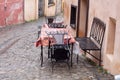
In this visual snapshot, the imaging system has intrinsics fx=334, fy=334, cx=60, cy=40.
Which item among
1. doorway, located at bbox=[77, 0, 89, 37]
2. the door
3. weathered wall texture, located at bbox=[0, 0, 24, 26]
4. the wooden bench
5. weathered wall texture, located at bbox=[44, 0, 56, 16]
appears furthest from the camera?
weathered wall texture, located at bbox=[44, 0, 56, 16]

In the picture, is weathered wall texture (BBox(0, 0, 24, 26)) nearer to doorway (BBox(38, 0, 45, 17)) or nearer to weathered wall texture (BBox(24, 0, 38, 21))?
weathered wall texture (BBox(24, 0, 38, 21))

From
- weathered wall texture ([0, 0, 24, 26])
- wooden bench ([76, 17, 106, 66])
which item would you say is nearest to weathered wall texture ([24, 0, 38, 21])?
weathered wall texture ([0, 0, 24, 26])

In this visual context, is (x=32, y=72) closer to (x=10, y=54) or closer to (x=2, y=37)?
(x=10, y=54)

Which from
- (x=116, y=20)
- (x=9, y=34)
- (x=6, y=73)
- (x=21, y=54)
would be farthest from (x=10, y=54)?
(x=9, y=34)

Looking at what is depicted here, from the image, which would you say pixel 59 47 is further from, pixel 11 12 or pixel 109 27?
pixel 11 12

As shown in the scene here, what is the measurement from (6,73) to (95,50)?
2660 mm

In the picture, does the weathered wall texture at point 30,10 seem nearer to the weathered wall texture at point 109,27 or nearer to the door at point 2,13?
the door at point 2,13

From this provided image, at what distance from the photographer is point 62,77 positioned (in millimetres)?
8508

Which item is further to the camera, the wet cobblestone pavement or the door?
the door

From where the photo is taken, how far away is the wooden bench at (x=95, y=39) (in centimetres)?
952

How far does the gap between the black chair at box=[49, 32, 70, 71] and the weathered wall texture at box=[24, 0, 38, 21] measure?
44.9ft

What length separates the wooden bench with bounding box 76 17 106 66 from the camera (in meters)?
9.52

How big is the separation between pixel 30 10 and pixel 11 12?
10.5 feet

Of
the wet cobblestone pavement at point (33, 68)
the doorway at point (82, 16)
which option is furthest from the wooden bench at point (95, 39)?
the doorway at point (82, 16)
